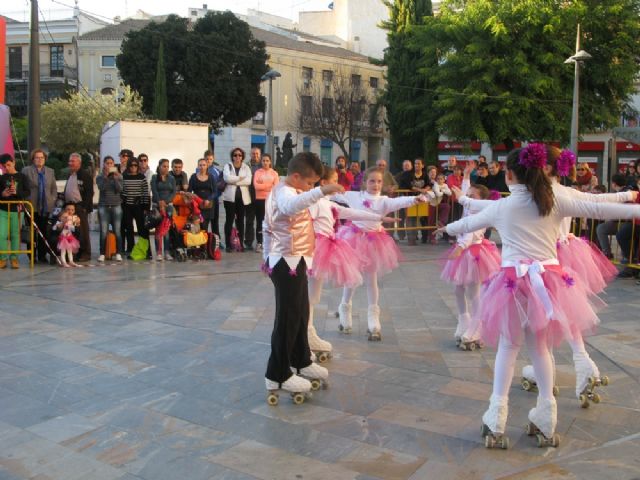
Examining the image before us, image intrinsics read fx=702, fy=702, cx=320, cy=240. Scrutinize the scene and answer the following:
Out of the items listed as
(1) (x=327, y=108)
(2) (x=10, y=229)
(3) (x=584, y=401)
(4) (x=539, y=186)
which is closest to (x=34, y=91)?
(2) (x=10, y=229)

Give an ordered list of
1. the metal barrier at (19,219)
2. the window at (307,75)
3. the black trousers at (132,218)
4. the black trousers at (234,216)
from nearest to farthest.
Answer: the metal barrier at (19,219)
the black trousers at (132,218)
the black trousers at (234,216)
the window at (307,75)

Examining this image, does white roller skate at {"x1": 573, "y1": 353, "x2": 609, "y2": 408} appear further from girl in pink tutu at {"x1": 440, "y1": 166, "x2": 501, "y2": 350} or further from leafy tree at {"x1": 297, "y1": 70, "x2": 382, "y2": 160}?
leafy tree at {"x1": 297, "y1": 70, "x2": 382, "y2": 160}

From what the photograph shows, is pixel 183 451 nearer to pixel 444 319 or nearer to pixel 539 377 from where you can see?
pixel 539 377

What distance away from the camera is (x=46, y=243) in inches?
489

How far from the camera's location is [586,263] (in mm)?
5879

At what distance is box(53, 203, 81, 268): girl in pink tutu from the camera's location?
12273 millimetres

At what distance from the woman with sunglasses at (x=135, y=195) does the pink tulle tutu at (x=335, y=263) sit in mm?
7461

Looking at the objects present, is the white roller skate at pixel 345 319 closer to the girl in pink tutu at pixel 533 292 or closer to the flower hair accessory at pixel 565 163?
the girl in pink tutu at pixel 533 292

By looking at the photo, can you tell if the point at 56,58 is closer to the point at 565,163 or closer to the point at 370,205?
the point at 370,205

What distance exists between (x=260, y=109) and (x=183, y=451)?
49.8 metres

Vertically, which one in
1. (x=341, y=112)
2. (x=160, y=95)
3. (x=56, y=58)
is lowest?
(x=341, y=112)

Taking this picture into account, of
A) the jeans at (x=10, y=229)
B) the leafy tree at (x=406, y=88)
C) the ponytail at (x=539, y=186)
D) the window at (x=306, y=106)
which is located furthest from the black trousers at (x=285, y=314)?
the window at (x=306, y=106)

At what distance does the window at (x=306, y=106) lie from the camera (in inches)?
2232

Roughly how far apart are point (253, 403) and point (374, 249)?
2.46m
